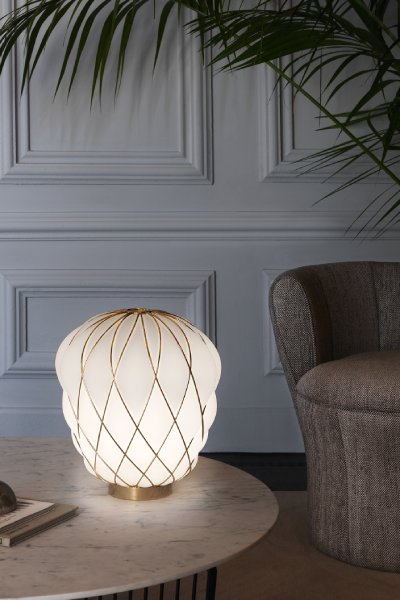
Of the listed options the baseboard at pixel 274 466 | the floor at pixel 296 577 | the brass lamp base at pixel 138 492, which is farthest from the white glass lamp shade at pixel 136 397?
the baseboard at pixel 274 466

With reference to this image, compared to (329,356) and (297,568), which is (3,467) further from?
(329,356)

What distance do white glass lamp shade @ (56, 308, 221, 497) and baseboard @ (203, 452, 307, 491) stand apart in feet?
3.71

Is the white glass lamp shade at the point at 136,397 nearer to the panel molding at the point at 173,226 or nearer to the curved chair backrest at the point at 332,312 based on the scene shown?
the curved chair backrest at the point at 332,312

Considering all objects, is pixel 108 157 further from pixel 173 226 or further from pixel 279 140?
pixel 279 140

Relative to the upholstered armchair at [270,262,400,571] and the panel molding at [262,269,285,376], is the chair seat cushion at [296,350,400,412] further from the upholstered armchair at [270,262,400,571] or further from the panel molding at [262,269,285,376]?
the panel molding at [262,269,285,376]

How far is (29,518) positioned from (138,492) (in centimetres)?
15

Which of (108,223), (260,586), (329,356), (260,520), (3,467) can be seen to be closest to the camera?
(260,520)

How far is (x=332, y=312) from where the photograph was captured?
172cm

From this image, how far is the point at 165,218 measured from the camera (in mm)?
2088

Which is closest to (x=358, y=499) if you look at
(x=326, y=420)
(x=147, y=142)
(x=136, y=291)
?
(x=326, y=420)

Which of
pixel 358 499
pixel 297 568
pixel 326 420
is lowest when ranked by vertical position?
pixel 297 568

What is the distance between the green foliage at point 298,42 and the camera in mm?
1630

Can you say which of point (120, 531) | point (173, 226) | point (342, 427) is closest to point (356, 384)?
point (342, 427)

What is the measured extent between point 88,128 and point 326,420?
106 cm
